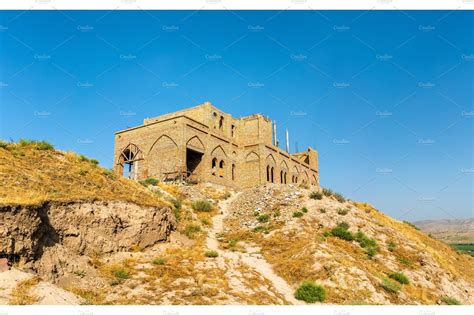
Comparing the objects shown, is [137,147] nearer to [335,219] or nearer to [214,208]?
[214,208]

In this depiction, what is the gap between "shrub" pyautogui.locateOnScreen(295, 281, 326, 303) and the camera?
44.8 feet

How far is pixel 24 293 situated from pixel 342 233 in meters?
16.0

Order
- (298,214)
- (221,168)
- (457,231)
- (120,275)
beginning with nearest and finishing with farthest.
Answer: (120,275), (298,214), (221,168), (457,231)

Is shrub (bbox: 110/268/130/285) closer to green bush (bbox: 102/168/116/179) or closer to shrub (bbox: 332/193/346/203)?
green bush (bbox: 102/168/116/179)

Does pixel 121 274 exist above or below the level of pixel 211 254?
below

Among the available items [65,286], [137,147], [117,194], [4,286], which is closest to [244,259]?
[117,194]

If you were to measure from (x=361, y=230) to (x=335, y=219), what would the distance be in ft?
5.20

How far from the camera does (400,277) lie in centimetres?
1709

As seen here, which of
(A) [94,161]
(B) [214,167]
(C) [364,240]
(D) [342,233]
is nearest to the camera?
(C) [364,240]

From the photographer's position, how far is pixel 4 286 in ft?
31.1

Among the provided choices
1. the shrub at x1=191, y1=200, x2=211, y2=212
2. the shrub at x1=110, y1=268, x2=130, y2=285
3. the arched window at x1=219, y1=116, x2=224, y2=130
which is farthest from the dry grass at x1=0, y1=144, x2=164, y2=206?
the arched window at x1=219, y1=116, x2=224, y2=130

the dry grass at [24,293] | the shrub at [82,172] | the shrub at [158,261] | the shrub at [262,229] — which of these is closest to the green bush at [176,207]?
the shrub at [262,229]

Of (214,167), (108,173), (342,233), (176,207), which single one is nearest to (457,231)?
(214,167)

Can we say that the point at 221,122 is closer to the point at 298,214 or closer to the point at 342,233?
the point at 298,214
